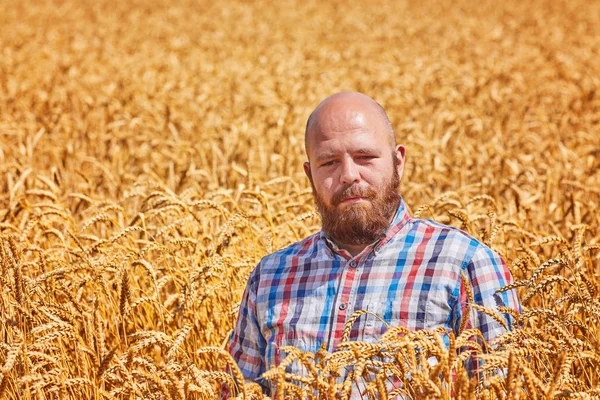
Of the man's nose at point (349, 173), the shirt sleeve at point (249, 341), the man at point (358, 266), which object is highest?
the man's nose at point (349, 173)

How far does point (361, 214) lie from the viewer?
8.71 ft


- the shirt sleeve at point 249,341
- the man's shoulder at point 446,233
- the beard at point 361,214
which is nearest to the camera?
the man's shoulder at point 446,233

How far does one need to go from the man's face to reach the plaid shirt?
0.06 metres

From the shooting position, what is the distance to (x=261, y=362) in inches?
111

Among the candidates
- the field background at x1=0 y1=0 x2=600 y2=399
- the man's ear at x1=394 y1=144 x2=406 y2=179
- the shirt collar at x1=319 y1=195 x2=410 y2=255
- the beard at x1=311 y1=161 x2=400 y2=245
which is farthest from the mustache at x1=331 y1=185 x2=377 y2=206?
the field background at x1=0 y1=0 x2=600 y2=399

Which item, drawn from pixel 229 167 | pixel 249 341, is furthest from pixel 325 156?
Answer: pixel 229 167

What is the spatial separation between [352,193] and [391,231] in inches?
7.4

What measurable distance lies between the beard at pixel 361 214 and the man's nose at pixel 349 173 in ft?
0.09

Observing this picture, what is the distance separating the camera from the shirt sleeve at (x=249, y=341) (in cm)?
280

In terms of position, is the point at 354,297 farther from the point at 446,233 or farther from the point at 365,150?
the point at 365,150

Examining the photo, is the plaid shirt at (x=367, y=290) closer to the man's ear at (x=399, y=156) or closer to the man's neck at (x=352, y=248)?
the man's neck at (x=352, y=248)

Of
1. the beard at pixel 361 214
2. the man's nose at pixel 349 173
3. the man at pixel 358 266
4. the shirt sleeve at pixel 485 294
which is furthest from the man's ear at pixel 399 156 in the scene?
the shirt sleeve at pixel 485 294

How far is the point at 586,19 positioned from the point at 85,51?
11.0 m

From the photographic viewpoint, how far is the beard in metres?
2.65
